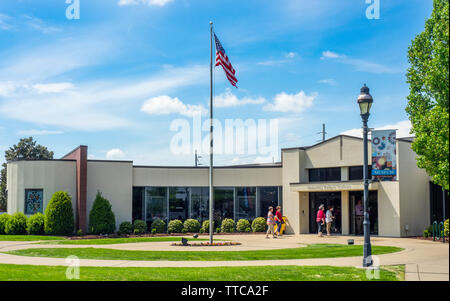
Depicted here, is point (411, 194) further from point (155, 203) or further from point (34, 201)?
point (34, 201)

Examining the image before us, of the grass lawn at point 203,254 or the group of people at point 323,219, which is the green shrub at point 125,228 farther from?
the group of people at point 323,219

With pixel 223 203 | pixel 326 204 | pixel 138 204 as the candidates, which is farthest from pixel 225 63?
pixel 138 204

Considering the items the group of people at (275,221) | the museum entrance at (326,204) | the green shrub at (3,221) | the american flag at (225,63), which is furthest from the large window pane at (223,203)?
the green shrub at (3,221)

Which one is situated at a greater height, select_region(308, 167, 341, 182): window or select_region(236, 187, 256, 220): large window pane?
select_region(308, 167, 341, 182): window

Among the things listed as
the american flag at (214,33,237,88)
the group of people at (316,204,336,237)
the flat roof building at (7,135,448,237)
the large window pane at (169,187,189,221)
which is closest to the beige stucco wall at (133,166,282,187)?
the flat roof building at (7,135,448,237)

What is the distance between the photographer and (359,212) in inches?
1136

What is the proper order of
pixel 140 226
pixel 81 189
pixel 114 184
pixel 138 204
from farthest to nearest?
1. pixel 138 204
2. pixel 114 184
3. pixel 140 226
4. pixel 81 189

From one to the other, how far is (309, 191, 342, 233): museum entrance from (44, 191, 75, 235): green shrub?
14.3 m

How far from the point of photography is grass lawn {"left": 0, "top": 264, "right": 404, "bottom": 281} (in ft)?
40.4

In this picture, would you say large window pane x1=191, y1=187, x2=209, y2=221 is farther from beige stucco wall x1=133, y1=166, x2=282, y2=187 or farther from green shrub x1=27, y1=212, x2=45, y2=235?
green shrub x1=27, y1=212, x2=45, y2=235

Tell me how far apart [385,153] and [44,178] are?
19624mm

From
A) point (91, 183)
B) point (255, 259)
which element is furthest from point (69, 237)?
point (255, 259)

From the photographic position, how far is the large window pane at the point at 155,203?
107 feet
